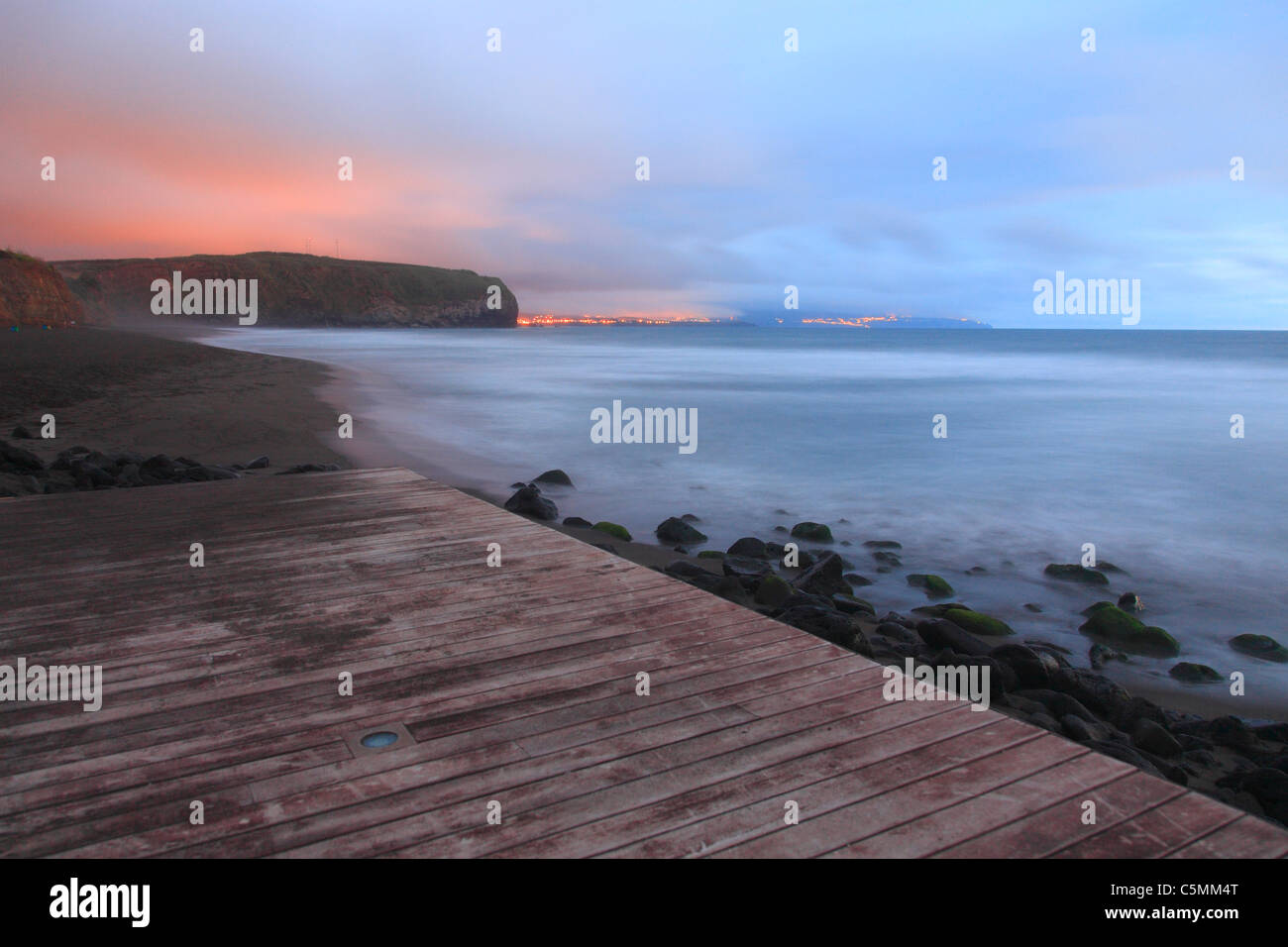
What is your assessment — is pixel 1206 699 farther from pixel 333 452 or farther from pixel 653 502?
pixel 333 452

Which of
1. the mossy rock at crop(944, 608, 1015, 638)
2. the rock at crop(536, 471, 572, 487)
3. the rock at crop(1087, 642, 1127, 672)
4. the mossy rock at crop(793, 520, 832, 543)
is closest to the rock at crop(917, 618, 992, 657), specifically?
the mossy rock at crop(944, 608, 1015, 638)

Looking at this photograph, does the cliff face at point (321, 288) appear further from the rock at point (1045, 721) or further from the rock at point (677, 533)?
the rock at point (1045, 721)

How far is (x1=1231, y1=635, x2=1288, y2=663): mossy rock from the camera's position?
21.9 feet

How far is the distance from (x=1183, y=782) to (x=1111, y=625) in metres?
2.50

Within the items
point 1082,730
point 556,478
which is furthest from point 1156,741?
point 556,478

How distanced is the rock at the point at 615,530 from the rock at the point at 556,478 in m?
2.93

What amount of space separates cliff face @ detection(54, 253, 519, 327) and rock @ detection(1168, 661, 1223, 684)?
123445 mm

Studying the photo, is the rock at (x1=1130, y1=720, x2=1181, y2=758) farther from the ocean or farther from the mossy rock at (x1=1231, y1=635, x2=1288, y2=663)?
the mossy rock at (x1=1231, y1=635, x2=1288, y2=663)

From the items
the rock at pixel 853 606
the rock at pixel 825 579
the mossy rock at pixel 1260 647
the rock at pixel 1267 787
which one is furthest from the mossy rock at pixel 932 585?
the rock at pixel 1267 787

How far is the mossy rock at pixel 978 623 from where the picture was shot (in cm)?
682

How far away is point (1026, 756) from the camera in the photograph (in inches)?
107

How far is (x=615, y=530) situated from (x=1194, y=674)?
5.38 m

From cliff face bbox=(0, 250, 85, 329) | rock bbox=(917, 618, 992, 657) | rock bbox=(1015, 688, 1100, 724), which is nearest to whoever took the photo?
rock bbox=(1015, 688, 1100, 724)

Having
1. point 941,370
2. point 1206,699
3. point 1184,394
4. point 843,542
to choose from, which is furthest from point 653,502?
point 941,370
